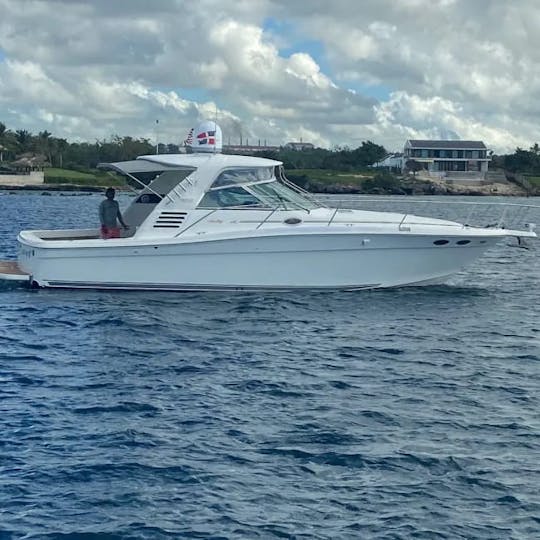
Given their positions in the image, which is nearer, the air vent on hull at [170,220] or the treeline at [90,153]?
the air vent on hull at [170,220]

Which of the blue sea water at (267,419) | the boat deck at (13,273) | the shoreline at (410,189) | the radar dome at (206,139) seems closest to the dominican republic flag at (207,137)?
the radar dome at (206,139)

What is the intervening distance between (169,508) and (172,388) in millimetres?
3919

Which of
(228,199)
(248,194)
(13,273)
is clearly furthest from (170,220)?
(13,273)

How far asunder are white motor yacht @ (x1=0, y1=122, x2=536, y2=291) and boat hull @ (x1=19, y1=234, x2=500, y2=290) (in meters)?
0.02

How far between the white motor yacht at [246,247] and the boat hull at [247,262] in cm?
2

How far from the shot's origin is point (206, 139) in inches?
845

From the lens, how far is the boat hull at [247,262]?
760 inches

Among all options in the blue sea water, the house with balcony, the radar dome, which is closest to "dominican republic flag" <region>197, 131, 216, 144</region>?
the radar dome

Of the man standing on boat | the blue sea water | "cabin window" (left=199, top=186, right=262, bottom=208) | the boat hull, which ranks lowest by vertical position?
the blue sea water

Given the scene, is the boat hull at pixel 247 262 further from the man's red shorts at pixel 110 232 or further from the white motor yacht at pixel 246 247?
the man's red shorts at pixel 110 232

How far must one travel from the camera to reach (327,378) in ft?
44.3

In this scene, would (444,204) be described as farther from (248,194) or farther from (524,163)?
(524,163)

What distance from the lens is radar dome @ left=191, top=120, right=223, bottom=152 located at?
845 inches

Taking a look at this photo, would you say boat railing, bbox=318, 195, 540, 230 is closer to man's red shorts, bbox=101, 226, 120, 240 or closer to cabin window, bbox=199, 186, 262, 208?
cabin window, bbox=199, 186, 262, 208
